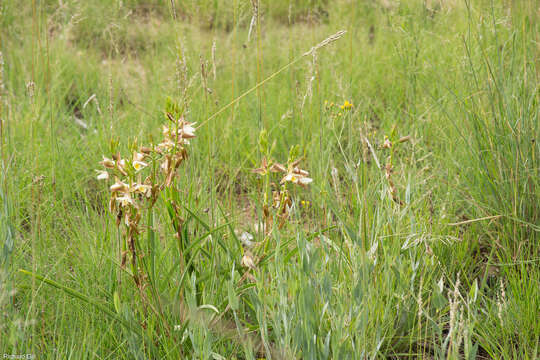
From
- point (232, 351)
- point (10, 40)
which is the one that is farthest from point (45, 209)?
point (10, 40)

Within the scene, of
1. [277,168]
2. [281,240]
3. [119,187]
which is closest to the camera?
[119,187]

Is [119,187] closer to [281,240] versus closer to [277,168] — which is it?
[277,168]

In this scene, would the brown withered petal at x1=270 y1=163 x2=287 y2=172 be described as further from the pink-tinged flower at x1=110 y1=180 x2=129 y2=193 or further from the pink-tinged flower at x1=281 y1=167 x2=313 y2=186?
the pink-tinged flower at x1=110 y1=180 x2=129 y2=193

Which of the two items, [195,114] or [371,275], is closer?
[371,275]

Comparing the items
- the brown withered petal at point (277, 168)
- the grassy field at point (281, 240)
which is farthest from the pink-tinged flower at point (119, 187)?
the brown withered petal at point (277, 168)

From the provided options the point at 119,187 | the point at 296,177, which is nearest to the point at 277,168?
the point at 296,177

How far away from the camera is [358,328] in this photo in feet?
3.93

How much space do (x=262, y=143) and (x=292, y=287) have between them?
37 cm

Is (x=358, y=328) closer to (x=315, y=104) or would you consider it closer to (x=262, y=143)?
(x=262, y=143)

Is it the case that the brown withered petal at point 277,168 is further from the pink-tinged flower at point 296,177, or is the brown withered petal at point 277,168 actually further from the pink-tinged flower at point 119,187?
the pink-tinged flower at point 119,187

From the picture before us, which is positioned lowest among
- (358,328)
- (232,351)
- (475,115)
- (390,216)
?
(232,351)

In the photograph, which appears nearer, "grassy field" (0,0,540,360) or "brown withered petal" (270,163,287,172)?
"grassy field" (0,0,540,360)

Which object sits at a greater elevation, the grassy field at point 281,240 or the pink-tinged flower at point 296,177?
the pink-tinged flower at point 296,177

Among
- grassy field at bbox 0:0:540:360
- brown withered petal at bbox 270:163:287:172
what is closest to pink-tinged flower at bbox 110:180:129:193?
grassy field at bbox 0:0:540:360
